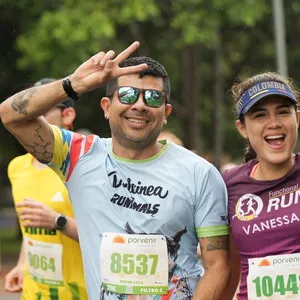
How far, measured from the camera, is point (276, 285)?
5.14 m

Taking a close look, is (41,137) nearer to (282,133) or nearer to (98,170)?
(98,170)

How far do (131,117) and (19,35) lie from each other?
15743 millimetres

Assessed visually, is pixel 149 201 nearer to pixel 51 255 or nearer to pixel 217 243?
pixel 217 243

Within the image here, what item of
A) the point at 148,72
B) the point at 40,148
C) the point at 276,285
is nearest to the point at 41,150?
the point at 40,148

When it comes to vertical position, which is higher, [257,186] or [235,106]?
[235,106]

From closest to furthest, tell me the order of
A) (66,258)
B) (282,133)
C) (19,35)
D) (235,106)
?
(282,133) → (235,106) → (66,258) → (19,35)

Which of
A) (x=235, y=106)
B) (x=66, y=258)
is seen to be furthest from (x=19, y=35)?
(x=235, y=106)

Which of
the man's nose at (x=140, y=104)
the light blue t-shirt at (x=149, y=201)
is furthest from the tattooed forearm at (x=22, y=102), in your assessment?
the man's nose at (x=140, y=104)

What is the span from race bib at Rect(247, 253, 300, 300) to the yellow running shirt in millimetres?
2090

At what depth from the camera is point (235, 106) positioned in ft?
18.7

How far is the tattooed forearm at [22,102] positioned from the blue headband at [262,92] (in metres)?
1.15

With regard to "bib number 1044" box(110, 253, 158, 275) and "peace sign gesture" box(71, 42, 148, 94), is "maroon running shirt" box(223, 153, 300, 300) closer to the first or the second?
"bib number 1044" box(110, 253, 158, 275)

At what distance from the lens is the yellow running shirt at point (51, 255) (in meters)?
7.01

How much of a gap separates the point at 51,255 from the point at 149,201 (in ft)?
6.39
